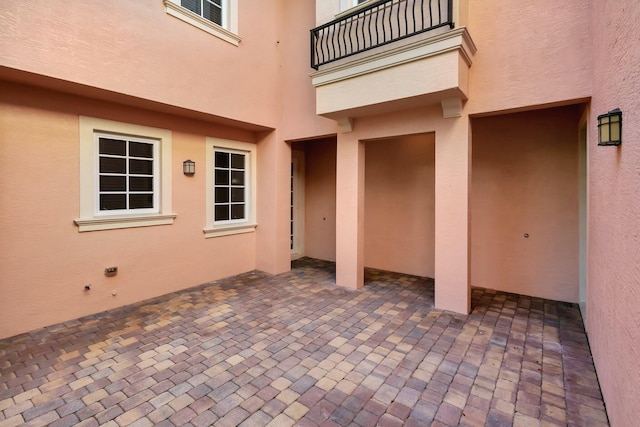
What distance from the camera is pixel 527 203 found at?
525 centimetres

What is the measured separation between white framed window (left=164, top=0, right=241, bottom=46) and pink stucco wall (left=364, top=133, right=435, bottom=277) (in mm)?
3587

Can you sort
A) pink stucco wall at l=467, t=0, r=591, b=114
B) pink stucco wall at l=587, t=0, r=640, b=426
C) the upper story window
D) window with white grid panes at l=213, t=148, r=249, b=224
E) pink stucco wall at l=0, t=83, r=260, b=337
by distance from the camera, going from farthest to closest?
window with white grid panes at l=213, t=148, r=249, b=224, the upper story window, pink stucco wall at l=0, t=83, r=260, b=337, pink stucco wall at l=467, t=0, r=591, b=114, pink stucco wall at l=587, t=0, r=640, b=426

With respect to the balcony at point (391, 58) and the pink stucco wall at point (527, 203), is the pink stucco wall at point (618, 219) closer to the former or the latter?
the balcony at point (391, 58)

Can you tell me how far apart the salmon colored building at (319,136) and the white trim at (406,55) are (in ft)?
0.08

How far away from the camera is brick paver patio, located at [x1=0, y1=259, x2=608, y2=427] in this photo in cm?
253

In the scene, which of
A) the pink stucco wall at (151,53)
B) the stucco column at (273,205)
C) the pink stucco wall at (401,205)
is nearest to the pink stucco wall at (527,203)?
the pink stucco wall at (401,205)

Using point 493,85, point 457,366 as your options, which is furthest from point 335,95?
point 457,366

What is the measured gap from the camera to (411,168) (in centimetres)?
653

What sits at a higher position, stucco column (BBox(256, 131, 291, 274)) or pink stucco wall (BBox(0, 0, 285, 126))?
pink stucco wall (BBox(0, 0, 285, 126))

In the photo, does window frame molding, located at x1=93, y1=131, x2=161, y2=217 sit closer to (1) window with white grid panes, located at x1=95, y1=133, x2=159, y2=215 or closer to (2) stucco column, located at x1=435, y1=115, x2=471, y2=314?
(1) window with white grid panes, located at x1=95, y1=133, x2=159, y2=215

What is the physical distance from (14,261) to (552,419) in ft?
19.4

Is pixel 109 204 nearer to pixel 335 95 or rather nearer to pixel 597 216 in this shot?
pixel 335 95

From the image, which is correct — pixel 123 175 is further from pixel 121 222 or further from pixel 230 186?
pixel 230 186

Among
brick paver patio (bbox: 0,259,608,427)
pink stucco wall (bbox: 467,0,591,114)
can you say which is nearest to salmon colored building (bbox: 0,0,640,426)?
pink stucco wall (bbox: 467,0,591,114)
